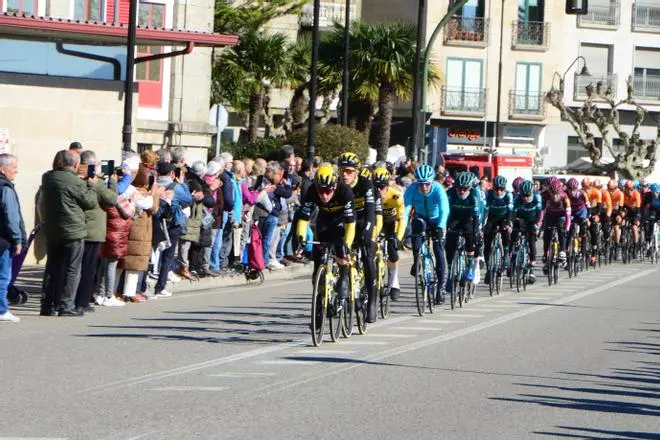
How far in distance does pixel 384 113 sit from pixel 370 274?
3919 cm

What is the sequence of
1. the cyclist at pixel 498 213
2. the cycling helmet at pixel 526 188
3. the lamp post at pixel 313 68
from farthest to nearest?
the lamp post at pixel 313 68 < the cycling helmet at pixel 526 188 < the cyclist at pixel 498 213

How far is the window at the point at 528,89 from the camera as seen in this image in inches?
2894

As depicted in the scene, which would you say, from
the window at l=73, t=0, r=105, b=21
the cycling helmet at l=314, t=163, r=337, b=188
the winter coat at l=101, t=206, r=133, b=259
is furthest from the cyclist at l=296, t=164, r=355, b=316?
the window at l=73, t=0, r=105, b=21

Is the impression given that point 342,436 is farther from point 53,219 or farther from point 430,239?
point 430,239

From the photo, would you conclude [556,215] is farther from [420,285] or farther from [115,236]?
[115,236]

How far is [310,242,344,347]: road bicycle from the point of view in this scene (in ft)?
49.0

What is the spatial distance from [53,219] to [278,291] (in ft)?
19.6

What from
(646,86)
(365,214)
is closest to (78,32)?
(365,214)

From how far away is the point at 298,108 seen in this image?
5756 centimetres

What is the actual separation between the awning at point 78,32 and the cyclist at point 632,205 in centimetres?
1242

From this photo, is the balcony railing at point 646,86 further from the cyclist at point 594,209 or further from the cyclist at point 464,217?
the cyclist at point 464,217

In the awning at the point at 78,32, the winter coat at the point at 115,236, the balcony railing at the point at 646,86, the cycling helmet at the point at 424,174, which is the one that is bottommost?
the winter coat at the point at 115,236

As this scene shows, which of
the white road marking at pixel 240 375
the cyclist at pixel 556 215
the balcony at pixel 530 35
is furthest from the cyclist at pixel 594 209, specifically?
the balcony at pixel 530 35

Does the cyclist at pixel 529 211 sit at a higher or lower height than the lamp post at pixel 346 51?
lower
